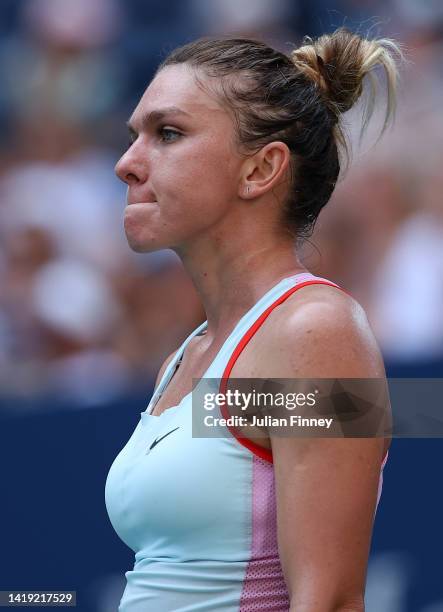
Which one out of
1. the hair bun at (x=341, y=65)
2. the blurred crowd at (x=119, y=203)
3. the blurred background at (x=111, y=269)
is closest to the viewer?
the hair bun at (x=341, y=65)

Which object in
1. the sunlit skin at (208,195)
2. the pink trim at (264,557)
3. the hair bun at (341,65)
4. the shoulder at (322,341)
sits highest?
the hair bun at (341,65)

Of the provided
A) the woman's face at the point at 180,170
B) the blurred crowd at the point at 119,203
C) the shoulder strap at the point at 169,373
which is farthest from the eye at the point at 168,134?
the blurred crowd at the point at 119,203

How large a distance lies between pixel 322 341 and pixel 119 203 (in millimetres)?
2937

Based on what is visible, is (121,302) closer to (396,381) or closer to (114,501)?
(396,381)

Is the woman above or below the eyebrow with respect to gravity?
below

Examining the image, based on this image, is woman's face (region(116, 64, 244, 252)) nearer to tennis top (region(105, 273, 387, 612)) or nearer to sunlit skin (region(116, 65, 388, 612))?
sunlit skin (region(116, 65, 388, 612))

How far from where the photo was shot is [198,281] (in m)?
1.85

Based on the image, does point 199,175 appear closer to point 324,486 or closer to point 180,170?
point 180,170

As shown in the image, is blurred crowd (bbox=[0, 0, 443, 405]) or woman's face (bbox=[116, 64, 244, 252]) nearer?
woman's face (bbox=[116, 64, 244, 252])

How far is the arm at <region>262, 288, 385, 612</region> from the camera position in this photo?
1.49 metres

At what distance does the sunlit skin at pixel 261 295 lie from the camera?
1.49 meters

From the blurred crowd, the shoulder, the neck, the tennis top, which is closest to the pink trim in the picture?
the tennis top

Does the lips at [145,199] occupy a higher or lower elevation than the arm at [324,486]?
higher

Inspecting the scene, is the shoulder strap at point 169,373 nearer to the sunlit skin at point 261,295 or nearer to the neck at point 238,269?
the sunlit skin at point 261,295
